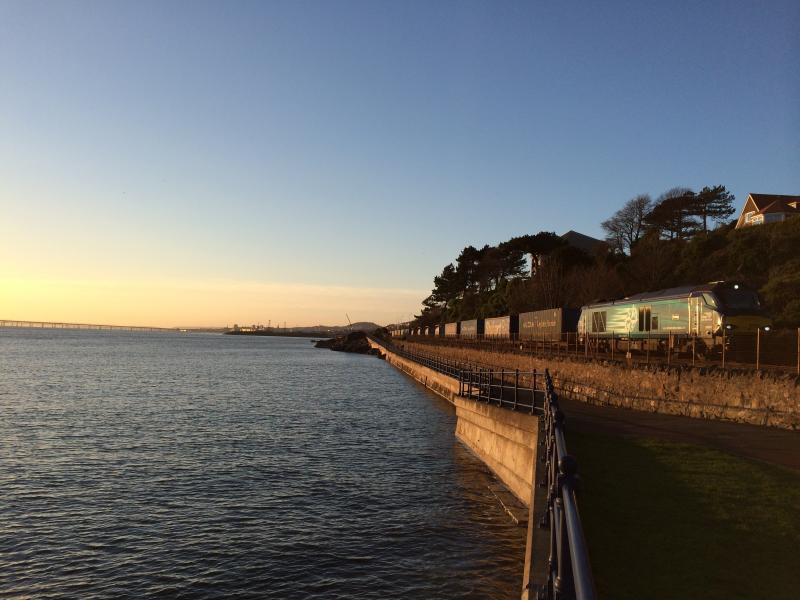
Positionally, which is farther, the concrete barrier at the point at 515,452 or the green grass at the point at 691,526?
the concrete barrier at the point at 515,452

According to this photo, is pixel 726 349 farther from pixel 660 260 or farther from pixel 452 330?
pixel 452 330

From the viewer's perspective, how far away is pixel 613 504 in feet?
28.2

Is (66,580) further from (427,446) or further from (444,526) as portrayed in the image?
(427,446)

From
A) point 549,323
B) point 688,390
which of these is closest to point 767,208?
point 549,323

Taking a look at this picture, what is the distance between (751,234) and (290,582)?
202ft

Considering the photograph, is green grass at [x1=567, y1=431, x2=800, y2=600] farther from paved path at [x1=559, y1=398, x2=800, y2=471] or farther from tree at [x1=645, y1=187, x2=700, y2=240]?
tree at [x1=645, y1=187, x2=700, y2=240]

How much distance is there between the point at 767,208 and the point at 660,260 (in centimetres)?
2289

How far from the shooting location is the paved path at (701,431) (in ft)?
39.1

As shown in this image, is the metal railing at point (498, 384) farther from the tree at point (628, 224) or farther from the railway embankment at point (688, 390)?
the tree at point (628, 224)

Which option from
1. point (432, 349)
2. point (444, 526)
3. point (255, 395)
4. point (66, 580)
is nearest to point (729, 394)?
point (444, 526)

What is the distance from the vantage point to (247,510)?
47.1 feet

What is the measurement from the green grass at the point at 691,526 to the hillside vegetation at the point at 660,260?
108 feet

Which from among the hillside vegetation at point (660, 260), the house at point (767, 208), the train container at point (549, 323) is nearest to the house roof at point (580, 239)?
the hillside vegetation at point (660, 260)

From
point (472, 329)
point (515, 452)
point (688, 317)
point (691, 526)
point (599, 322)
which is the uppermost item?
point (688, 317)
